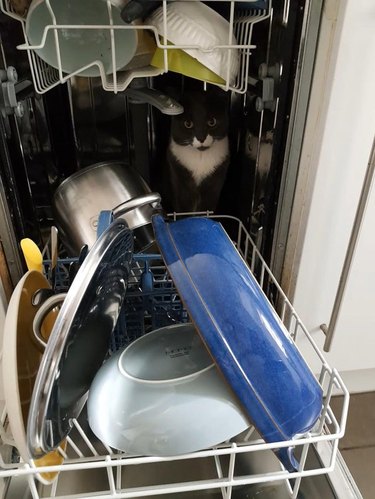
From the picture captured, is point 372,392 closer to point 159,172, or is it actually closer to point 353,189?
point 353,189

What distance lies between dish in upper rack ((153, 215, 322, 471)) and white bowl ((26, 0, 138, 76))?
365 mm

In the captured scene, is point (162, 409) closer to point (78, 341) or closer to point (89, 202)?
point (78, 341)

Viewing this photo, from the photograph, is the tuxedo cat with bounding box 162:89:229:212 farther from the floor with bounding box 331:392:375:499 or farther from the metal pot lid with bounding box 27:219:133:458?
the floor with bounding box 331:392:375:499

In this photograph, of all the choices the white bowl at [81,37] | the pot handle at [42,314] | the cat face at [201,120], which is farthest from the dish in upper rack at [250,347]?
the cat face at [201,120]

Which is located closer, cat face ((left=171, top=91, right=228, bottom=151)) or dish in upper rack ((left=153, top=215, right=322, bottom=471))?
dish in upper rack ((left=153, top=215, right=322, bottom=471))

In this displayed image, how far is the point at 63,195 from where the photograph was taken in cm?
77

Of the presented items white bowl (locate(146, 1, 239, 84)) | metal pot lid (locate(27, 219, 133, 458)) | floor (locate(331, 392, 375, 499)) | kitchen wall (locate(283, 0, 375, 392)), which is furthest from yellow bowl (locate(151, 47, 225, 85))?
floor (locate(331, 392, 375, 499))

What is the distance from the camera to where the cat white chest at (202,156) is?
3.24 feet

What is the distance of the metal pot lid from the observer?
1.41 ft

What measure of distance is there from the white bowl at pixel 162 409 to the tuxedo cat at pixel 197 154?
1.77 feet

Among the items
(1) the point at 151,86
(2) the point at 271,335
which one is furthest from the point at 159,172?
(2) the point at 271,335

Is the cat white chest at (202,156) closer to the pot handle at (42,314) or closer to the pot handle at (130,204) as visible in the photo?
the pot handle at (130,204)

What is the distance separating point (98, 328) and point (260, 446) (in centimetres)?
25

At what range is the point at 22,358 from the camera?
0.54 m
